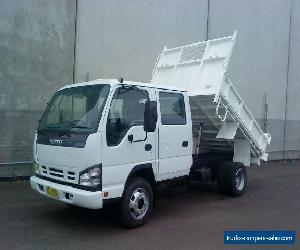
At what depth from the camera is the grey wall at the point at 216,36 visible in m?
11.0

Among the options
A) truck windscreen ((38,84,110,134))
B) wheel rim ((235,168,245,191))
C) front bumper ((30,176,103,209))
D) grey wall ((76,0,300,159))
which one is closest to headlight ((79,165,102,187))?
front bumper ((30,176,103,209))

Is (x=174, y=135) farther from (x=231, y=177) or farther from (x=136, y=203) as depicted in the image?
(x=231, y=177)

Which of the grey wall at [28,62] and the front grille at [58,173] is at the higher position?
the grey wall at [28,62]

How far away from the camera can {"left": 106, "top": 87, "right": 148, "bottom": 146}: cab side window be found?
5893mm

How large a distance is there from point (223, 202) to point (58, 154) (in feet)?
13.5

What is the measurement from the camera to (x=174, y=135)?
704 centimetres

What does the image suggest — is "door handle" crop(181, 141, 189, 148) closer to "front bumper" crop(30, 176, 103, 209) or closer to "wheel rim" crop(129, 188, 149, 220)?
"wheel rim" crop(129, 188, 149, 220)

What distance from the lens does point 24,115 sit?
9.94 m

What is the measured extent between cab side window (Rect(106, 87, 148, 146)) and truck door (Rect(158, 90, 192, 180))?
1.72ft

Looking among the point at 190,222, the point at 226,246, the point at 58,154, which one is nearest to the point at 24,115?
the point at 58,154

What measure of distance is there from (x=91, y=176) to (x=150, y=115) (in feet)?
4.55

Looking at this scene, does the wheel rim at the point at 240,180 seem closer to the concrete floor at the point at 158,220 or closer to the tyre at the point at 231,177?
the tyre at the point at 231,177

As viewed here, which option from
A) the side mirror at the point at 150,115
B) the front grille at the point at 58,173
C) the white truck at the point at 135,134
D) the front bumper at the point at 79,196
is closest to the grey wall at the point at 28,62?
the white truck at the point at 135,134

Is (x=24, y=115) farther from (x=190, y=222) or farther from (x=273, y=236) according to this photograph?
(x=273, y=236)
